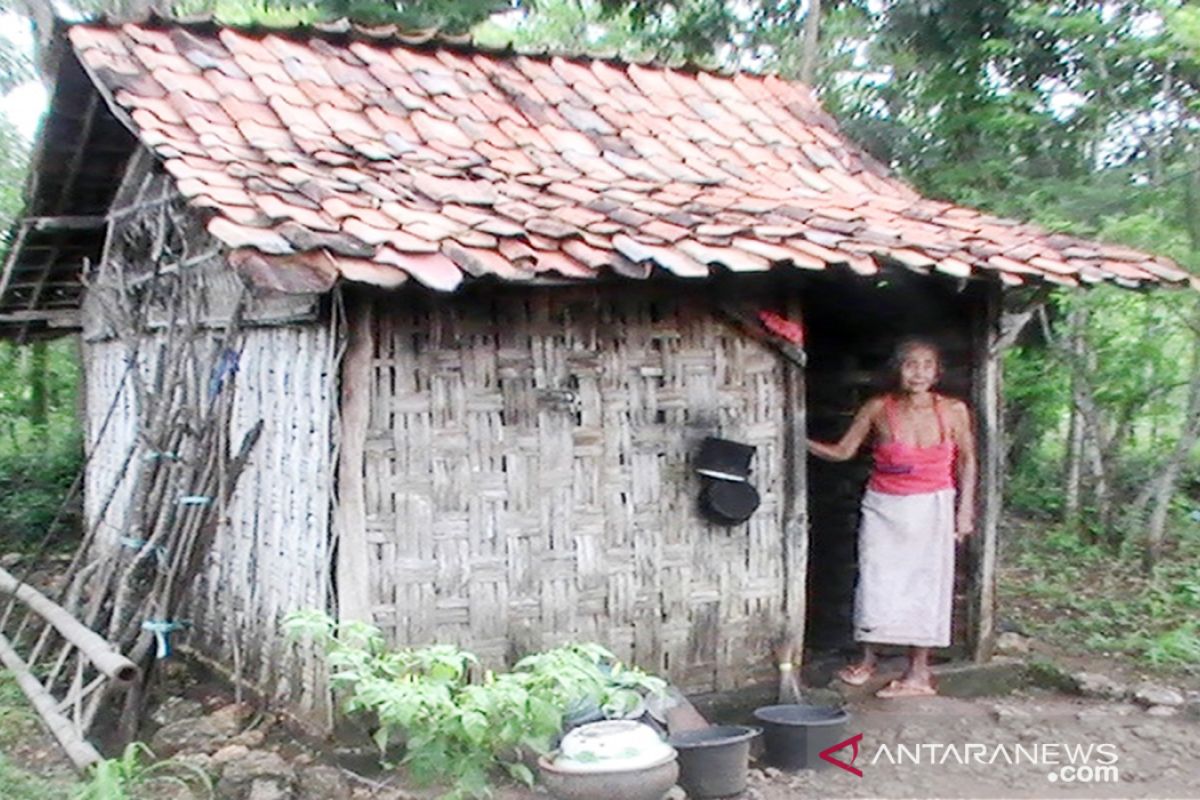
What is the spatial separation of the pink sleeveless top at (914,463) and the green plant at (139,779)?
3.72 meters

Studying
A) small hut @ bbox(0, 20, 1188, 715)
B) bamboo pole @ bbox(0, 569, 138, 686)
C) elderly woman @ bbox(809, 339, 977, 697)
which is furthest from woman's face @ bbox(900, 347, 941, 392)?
bamboo pole @ bbox(0, 569, 138, 686)

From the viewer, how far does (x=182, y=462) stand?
6.34 meters

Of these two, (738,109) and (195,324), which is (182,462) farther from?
(738,109)

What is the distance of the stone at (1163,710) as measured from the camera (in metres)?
6.47

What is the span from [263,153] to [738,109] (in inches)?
138

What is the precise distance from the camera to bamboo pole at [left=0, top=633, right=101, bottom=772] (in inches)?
210

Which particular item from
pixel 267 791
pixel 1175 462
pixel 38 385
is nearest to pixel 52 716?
pixel 267 791

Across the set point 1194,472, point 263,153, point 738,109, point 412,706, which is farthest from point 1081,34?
point 412,706

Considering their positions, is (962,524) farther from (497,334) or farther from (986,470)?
(497,334)

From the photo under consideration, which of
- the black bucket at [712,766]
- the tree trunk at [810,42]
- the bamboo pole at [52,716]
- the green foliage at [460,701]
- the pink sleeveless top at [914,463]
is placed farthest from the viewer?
the tree trunk at [810,42]

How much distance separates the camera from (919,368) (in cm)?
653

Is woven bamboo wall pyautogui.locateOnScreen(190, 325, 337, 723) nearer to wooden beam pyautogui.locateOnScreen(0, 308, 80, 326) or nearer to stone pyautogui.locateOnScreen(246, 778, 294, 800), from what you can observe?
stone pyautogui.locateOnScreen(246, 778, 294, 800)

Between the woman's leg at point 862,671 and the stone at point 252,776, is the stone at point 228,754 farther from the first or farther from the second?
the woman's leg at point 862,671

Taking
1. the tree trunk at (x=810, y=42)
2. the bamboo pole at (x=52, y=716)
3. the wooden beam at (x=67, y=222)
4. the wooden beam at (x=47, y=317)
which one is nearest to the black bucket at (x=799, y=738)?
the bamboo pole at (x=52, y=716)
